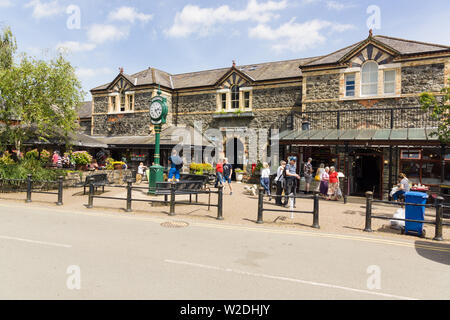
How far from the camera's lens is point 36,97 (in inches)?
560

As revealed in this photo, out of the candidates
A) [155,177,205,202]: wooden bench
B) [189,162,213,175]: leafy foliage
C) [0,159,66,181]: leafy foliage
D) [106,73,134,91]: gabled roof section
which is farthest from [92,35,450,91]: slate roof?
[0,159,66,181]: leafy foliage

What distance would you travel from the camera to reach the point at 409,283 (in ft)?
13.9

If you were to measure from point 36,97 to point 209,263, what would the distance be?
1400 cm

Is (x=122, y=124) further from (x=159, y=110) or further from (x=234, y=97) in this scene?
(x=159, y=110)

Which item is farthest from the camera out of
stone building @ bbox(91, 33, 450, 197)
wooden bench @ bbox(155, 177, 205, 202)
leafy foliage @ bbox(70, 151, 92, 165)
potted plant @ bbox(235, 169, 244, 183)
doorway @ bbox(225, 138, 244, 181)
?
doorway @ bbox(225, 138, 244, 181)

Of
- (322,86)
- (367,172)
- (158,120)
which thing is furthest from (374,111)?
(158,120)

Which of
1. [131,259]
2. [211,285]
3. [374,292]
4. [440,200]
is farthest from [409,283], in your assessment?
[131,259]

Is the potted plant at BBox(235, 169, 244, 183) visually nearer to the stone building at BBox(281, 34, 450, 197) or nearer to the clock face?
the stone building at BBox(281, 34, 450, 197)

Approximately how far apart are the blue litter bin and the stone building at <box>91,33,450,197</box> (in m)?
3.81

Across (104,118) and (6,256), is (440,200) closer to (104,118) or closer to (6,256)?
(6,256)

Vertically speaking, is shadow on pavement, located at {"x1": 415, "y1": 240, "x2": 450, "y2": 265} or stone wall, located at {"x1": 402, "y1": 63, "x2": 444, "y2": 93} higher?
stone wall, located at {"x1": 402, "y1": 63, "x2": 444, "y2": 93}

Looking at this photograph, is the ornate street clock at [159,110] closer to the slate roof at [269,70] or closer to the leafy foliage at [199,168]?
the leafy foliage at [199,168]

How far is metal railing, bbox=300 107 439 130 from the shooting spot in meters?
15.0

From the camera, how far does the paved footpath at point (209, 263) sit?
384cm
